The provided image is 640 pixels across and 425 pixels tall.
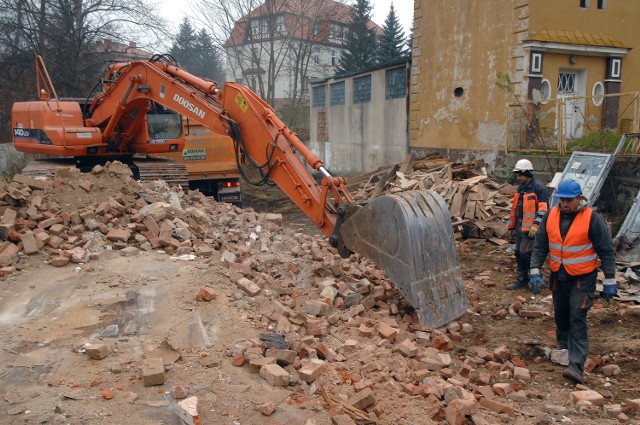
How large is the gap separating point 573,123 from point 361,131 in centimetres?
1017

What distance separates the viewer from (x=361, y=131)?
22266mm

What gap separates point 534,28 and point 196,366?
13.2 metres

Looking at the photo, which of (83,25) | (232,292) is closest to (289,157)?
(232,292)

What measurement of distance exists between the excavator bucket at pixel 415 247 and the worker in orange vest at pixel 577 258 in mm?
1127

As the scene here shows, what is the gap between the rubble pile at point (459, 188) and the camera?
1150 centimetres

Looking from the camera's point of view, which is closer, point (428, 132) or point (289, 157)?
point (289, 157)

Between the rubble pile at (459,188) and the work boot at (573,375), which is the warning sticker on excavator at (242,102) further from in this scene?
the rubble pile at (459,188)

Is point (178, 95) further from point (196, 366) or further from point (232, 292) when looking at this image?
point (196, 366)

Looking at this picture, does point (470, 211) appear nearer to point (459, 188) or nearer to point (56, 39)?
point (459, 188)

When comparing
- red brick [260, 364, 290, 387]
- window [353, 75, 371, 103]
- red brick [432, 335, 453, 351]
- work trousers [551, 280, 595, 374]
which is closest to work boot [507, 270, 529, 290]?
work trousers [551, 280, 595, 374]

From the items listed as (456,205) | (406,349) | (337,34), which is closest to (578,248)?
(406,349)

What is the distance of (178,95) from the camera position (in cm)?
797

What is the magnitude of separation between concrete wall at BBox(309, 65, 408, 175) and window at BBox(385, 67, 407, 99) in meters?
0.19

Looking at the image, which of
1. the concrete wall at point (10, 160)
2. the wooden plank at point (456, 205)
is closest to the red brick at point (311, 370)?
the wooden plank at point (456, 205)
